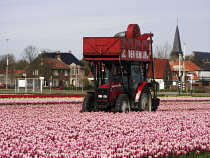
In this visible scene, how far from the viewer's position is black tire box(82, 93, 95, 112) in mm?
18688

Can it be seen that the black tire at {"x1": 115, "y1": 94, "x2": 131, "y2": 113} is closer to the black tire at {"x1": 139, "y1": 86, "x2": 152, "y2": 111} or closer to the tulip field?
the black tire at {"x1": 139, "y1": 86, "x2": 152, "y2": 111}

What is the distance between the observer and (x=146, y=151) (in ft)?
30.6

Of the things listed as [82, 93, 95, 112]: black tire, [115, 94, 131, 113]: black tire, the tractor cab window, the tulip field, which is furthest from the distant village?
the tulip field

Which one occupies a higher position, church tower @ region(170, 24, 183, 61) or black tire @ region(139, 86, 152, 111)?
church tower @ region(170, 24, 183, 61)

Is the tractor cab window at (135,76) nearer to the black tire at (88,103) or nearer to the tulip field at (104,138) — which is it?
the black tire at (88,103)

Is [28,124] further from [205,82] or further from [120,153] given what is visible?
[205,82]

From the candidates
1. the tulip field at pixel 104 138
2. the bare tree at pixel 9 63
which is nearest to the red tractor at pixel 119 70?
the tulip field at pixel 104 138

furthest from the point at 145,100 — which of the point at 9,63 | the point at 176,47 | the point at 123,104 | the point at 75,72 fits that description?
the point at 176,47

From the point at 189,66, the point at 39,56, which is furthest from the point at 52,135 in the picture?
the point at 189,66

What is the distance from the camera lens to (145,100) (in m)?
20.2

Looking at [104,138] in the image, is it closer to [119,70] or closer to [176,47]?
[119,70]

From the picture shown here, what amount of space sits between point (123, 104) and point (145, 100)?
7.38 feet

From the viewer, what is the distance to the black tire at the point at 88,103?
1869 centimetres

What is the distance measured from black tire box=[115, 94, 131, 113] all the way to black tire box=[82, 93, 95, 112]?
149 centimetres
